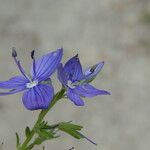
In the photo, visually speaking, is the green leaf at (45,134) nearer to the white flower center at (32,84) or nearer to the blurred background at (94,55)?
the white flower center at (32,84)

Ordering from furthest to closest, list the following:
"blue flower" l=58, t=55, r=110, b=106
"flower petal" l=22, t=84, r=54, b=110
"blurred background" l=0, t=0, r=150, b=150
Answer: "blurred background" l=0, t=0, r=150, b=150
"blue flower" l=58, t=55, r=110, b=106
"flower petal" l=22, t=84, r=54, b=110

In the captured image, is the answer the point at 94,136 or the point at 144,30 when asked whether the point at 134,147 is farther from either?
the point at 144,30

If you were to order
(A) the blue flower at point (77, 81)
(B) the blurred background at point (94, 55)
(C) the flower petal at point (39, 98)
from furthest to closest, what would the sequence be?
(B) the blurred background at point (94, 55)
(A) the blue flower at point (77, 81)
(C) the flower petal at point (39, 98)

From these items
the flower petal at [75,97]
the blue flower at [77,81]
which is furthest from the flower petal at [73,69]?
the flower petal at [75,97]

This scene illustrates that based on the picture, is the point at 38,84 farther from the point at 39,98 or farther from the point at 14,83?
the point at 39,98

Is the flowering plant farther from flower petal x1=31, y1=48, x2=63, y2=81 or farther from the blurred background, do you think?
the blurred background

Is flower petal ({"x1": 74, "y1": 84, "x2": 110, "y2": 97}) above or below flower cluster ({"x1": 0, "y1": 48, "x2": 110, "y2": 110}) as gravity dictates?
below

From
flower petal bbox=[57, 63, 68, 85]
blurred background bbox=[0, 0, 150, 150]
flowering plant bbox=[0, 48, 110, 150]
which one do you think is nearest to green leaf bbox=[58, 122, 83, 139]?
flowering plant bbox=[0, 48, 110, 150]
